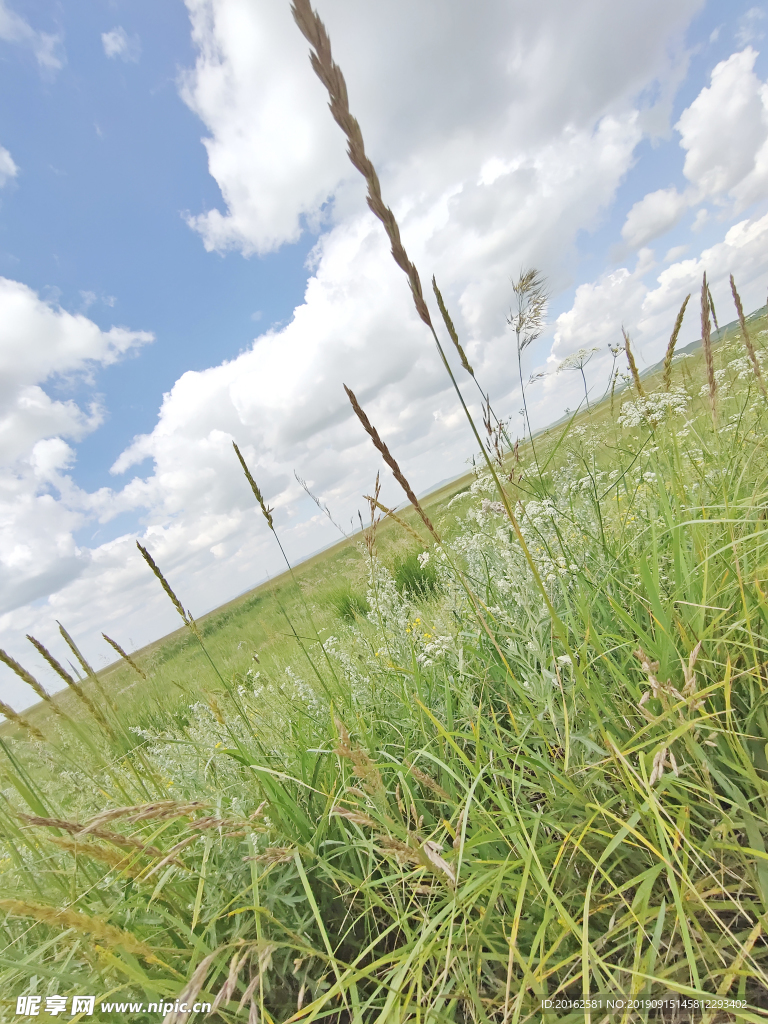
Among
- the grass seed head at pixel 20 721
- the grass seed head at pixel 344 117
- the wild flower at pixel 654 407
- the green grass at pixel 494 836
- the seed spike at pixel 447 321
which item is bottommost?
the green grass at pixel 494 836

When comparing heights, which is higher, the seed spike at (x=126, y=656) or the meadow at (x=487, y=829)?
the seed spike at (x=126, y=656)

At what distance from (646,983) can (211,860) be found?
158 cm

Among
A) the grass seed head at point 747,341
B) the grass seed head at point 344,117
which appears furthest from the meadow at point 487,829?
the grass seed head at point 747,341

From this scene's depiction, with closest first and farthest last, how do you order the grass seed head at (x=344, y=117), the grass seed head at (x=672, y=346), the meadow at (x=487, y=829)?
the grass seed head at (x=344, y=117), the meadow at (x=487, y=829), the grass seed head at (x=672, y=346)

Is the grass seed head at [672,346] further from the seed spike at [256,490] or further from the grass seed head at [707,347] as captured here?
the seed spike at [256,490]

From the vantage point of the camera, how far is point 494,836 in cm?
150

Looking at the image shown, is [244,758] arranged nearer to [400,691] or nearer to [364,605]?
[400,691]

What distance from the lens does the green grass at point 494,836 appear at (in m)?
1.26

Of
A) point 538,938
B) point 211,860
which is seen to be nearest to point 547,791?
point 538,938

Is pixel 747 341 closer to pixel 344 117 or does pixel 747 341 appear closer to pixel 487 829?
pixel 344 117

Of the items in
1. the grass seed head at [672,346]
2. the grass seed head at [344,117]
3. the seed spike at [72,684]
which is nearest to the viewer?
the grass seed head at [344,117]

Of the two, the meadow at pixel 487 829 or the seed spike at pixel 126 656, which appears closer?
the meadow at pixel 487 829

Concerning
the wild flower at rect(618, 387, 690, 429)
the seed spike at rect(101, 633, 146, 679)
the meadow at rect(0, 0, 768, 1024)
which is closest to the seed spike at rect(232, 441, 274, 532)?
the meadow at rect(0, 0, 768, 1024)

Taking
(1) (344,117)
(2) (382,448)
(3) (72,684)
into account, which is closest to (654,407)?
(2) (382,448)
